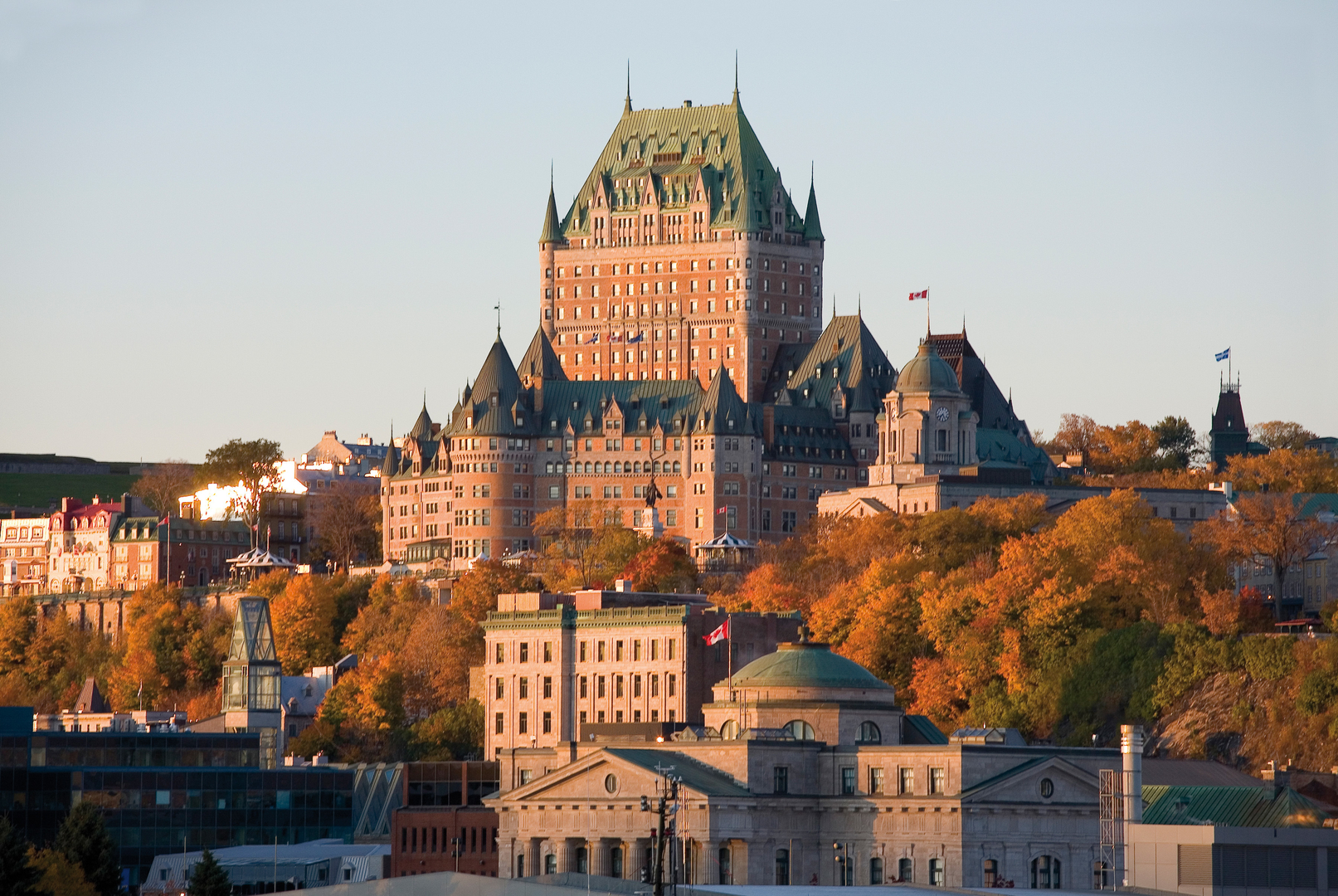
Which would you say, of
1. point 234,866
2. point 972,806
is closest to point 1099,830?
point 972,806

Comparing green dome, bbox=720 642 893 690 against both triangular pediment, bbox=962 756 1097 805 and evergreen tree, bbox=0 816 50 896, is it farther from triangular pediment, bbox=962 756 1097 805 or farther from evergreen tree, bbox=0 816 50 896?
evergreen tree, bbox=0 816 50 896

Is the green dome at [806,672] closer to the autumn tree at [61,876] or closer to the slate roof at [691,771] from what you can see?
the slate roof at [691,771]

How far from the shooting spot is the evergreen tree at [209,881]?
123562 mm

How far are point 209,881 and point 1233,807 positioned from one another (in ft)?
137

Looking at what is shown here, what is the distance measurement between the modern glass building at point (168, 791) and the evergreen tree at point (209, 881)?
42.6m

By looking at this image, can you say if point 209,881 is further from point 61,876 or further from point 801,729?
point 801,729

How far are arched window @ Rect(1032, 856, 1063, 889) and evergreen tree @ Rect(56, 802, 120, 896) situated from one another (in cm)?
3902

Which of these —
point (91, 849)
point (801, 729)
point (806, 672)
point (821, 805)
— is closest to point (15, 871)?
point (91, 849)

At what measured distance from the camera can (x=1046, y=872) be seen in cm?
15412

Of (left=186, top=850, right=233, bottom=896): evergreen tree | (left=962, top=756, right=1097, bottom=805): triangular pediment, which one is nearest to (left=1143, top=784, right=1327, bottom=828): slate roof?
(left=962, top=756, right=1097, bottom=805): triangular pediment

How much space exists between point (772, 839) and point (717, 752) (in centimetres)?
503

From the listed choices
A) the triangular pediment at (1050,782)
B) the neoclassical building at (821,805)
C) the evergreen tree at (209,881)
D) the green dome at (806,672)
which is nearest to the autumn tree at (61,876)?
the evergreen tree at (209,881)

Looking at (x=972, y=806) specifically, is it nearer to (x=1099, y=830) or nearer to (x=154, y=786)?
(x=1099, y=830)

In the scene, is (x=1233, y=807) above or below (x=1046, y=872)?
above
